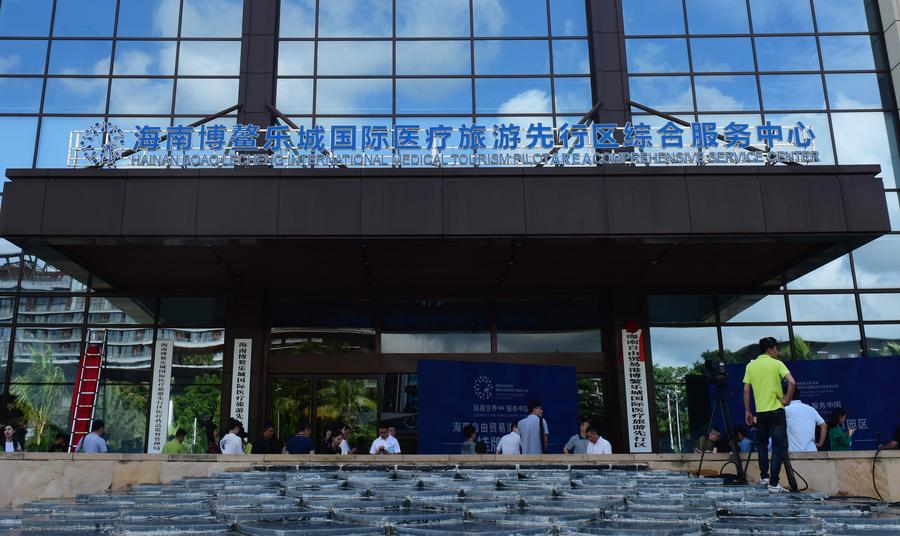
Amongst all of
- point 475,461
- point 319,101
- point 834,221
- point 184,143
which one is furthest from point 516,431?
point 319,101

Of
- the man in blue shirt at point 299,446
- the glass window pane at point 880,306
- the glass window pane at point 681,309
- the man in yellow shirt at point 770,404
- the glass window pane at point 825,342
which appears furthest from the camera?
the glass window pane at point 681,309

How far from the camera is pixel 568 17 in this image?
21.8 meters

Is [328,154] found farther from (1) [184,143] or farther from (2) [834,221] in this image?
(2) [834,221]

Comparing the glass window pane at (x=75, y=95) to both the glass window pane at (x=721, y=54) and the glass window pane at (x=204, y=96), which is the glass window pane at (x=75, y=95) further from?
the glass window pane at (x=721, y=54)

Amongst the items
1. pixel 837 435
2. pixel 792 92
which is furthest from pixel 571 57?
pixel 837 435

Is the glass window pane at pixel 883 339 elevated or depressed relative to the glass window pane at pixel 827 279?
depressed

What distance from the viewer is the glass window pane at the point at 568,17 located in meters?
21.7

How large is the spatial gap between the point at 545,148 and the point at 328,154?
4524mm

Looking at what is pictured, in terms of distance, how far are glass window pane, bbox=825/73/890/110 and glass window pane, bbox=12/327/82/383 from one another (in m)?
20.0

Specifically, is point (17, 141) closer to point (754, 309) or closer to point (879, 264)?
point (754, 309)

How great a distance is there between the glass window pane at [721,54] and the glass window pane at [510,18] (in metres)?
4.09

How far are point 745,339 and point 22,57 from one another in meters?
19.7

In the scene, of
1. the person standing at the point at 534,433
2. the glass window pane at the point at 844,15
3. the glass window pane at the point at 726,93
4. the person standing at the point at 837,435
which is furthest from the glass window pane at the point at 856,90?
the person standing at the point at 534,433

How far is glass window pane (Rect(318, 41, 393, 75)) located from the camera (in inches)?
840
